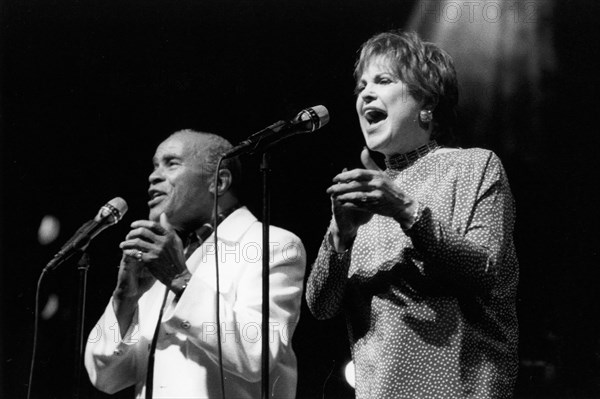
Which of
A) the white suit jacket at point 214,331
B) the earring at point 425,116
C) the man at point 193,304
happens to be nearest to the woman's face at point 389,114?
the earring at point 425,116

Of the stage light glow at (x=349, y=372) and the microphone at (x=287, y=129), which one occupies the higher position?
the microphone at (x=287, y=129)

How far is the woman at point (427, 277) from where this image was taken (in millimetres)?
1544

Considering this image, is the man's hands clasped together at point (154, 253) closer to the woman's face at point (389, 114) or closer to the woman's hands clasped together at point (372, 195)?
the woman's face at point (389, 114)

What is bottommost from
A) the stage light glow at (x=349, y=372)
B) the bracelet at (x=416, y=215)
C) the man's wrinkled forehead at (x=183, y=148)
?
the stage light glow at (x=349, y=372)

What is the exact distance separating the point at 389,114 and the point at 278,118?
1.02 metres

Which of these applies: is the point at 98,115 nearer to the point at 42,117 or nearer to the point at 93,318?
the point at 42,117

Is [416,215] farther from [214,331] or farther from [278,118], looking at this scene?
[278,118]

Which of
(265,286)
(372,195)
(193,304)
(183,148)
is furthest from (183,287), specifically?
(372,195)

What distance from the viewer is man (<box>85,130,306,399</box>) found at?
2285 millimetres

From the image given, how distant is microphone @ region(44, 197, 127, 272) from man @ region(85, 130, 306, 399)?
0.34ft

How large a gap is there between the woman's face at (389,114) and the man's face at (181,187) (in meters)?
0.93

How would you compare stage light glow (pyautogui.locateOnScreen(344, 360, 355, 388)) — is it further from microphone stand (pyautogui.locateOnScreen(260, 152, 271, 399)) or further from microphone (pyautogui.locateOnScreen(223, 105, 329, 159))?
microphone (pyautogui.locateOnScreen(223, 105, 329, 159))

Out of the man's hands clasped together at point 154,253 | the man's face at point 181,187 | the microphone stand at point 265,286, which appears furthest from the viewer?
the man's face at point 181,187

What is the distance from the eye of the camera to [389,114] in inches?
76.7
